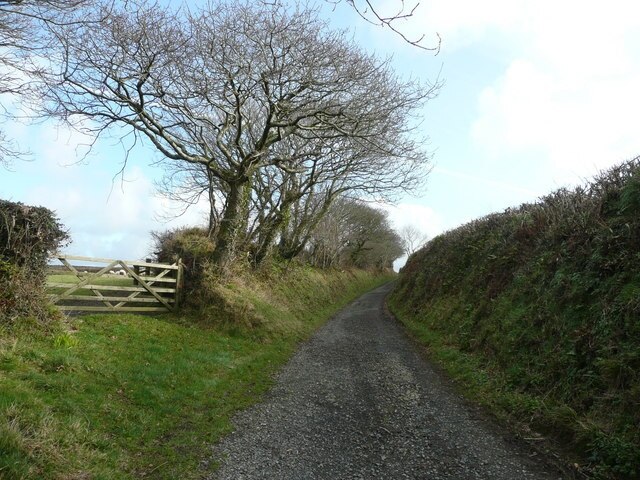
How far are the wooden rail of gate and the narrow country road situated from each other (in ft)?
19.5

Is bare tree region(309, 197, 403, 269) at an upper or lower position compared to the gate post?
upper

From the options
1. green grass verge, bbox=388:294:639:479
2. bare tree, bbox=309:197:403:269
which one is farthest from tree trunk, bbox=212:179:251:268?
bare tree, bbox=309:197:403:269

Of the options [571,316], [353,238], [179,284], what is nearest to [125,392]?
[179,284]

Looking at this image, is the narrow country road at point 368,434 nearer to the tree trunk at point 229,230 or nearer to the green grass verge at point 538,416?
the green grass verge at point 538,416

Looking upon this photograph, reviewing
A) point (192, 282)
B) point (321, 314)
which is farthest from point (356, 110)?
point (321, 314)

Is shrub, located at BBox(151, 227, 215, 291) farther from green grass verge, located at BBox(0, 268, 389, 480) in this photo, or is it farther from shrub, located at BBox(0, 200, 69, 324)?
shrub, located at BBox(0, 200, 69, 324)

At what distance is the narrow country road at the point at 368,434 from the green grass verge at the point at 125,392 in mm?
565

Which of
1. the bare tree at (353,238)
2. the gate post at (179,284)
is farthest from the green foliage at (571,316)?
the bare tree at (353,238)

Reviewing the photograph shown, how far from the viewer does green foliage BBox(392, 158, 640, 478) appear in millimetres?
5348

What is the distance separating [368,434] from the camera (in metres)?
6.11

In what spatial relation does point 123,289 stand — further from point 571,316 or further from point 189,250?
point 571,316

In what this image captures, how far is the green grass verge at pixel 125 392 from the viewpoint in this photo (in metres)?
4.34

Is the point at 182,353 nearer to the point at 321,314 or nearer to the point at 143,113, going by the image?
the point at 143,113

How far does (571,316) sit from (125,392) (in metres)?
7.93
